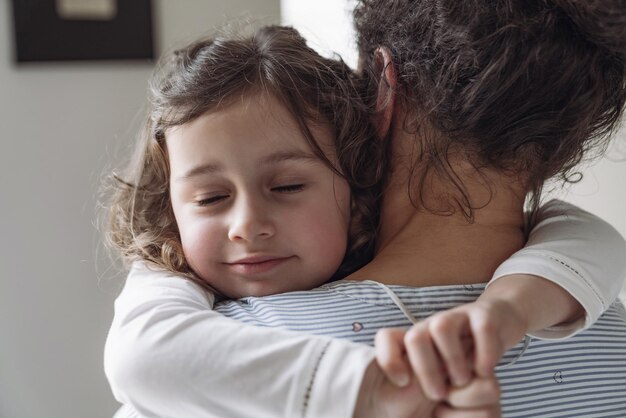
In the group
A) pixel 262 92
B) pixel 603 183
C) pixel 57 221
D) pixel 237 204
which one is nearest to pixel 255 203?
pixel 237 204

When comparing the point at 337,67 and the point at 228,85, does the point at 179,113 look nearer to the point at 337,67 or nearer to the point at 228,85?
the point at 228,85

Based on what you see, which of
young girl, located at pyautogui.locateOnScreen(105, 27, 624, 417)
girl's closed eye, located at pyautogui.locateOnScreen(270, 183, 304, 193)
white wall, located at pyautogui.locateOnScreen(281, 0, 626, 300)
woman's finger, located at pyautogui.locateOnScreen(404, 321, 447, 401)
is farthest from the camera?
white wall, located at pyautogui.locateOnScreen(281, 0, 626, 300)

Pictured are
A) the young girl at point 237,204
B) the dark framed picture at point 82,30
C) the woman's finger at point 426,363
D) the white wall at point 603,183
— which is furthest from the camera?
the dark framed picture at point 82,30

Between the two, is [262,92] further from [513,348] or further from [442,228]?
[513,348]

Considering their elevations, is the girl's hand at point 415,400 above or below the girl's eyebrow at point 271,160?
below

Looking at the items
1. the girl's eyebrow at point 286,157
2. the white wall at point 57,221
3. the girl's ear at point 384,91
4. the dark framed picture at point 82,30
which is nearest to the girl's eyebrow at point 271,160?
the girl's eyebrow at point 286,157

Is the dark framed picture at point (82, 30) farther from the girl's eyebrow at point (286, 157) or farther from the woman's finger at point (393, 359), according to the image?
the woman's finger at point (393, 359)

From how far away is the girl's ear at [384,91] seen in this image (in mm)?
1023

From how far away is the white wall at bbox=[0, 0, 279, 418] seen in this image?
2096mm

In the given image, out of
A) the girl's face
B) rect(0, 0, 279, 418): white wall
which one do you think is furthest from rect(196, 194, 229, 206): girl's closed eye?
rect(0, 0, 279, 418): white wall

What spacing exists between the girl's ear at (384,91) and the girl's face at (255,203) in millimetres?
102

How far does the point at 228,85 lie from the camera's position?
1.05 m

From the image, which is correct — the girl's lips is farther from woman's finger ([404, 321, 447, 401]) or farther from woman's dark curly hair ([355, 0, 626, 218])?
woman's finger ([404, 321, 447, 401])

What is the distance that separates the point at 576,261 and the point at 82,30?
1679mm
